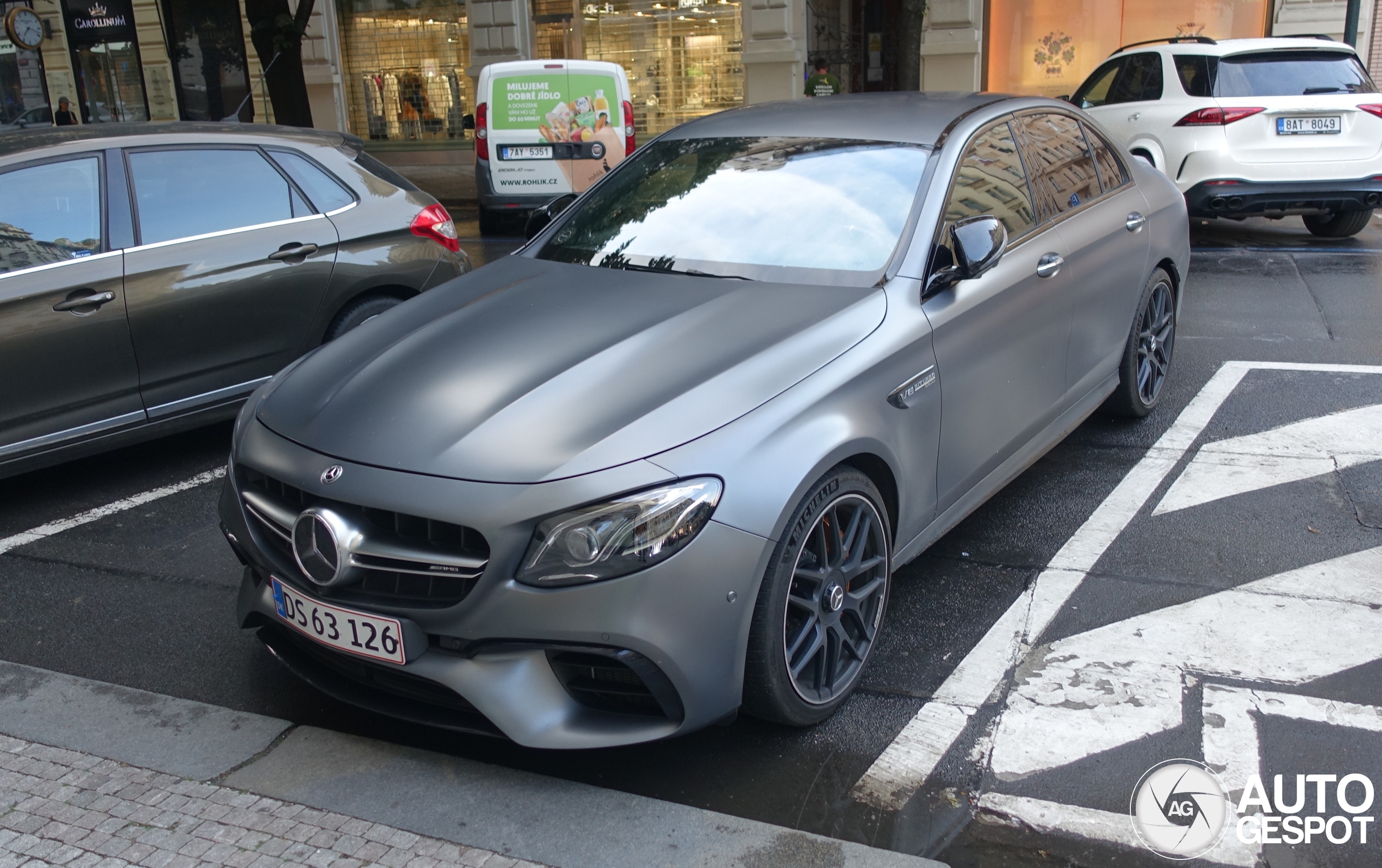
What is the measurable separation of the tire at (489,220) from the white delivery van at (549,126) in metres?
0.33

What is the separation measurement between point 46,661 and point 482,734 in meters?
1.86

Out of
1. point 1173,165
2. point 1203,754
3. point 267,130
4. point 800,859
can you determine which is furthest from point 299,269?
point 1173,165

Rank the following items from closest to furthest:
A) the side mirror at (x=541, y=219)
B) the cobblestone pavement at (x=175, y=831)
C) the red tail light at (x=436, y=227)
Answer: the cobblestone pavement at (x=175, y=831) < the side mirror at (x=541, y=219) < the red tail light at (x=436, y=227)

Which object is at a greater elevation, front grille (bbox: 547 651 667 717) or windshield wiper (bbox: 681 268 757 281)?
windshield wiper (bbox: 681 268 757 281)

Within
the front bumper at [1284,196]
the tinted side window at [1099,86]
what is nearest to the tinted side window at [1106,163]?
the front bumper at [1284,196]

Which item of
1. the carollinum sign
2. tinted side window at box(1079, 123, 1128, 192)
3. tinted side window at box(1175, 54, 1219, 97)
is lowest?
tinted side window at box(1079, 123, 1128, 192)

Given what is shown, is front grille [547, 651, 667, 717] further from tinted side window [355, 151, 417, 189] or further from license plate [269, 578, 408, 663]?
tinted side window [355, 151, 417, 189]

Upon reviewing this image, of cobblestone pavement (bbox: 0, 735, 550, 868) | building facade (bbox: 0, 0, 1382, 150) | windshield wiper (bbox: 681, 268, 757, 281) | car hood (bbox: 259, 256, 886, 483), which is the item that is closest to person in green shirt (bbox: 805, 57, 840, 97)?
building facade (bbox: 0, 0, 1382, 150)

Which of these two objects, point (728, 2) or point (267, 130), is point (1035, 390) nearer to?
point (267, 130)

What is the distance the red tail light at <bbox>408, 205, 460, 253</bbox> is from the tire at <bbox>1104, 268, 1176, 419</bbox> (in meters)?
3.51

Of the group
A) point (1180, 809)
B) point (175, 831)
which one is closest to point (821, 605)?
point (1180, 809)

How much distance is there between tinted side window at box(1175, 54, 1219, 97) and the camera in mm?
9930

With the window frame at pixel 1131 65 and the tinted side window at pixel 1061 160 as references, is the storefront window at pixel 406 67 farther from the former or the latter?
the tinted side window at pixel 1061 160

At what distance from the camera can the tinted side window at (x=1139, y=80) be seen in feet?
34.5
